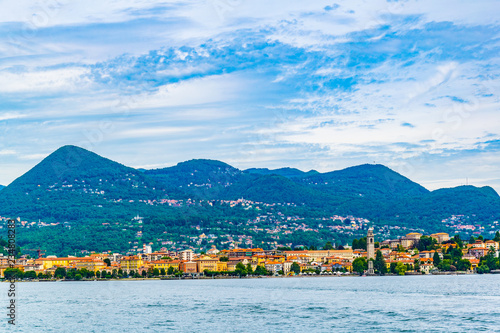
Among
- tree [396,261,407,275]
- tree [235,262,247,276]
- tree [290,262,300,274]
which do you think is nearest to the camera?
tree [396,261,407,275]

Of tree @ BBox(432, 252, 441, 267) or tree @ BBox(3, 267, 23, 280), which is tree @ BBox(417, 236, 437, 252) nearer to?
tree @ BBox(432, 252, 441, 267)

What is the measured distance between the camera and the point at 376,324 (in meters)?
36.0

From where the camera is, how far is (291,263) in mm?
133875

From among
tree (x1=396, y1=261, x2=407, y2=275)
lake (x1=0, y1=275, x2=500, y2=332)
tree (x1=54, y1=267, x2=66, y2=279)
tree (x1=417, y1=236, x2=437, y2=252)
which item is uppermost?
tree (x1=417, y1=236, x2=437, y2=252)

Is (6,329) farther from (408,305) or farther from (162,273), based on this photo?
(162,273)

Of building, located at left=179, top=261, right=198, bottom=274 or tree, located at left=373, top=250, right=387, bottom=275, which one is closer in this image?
tree, located at left=373, top=250, right=387, bottom=275

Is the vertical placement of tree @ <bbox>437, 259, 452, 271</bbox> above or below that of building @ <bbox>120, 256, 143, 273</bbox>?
below

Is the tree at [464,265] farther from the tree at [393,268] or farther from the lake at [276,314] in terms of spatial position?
the lake at [276,314]

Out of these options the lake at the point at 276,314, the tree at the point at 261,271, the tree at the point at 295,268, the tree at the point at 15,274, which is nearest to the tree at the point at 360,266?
the tree at the point at 295,268

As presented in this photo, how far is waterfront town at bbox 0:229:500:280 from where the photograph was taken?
4702 inches

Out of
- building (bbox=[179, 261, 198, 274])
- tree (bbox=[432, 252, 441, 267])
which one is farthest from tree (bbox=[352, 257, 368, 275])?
Answer: building (bbox=[179, 261, 198, 274])

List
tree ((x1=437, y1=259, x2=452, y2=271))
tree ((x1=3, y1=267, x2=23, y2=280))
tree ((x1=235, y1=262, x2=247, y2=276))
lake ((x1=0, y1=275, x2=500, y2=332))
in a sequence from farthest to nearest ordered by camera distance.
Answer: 1. tree ((x1=235, y1=262, x2=247, y2=276))
2. tree ((x1=437, y1=259, x2=452, y2=271))
3. tree ((x1=3, y1=267, x2=23, y2=280))
4. lake ((x1=0, y1=275, x2=500, y2=332))

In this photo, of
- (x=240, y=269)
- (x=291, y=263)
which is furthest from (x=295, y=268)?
(x=240, y=269)

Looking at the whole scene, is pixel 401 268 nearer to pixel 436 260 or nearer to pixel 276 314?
pixel 436 260
